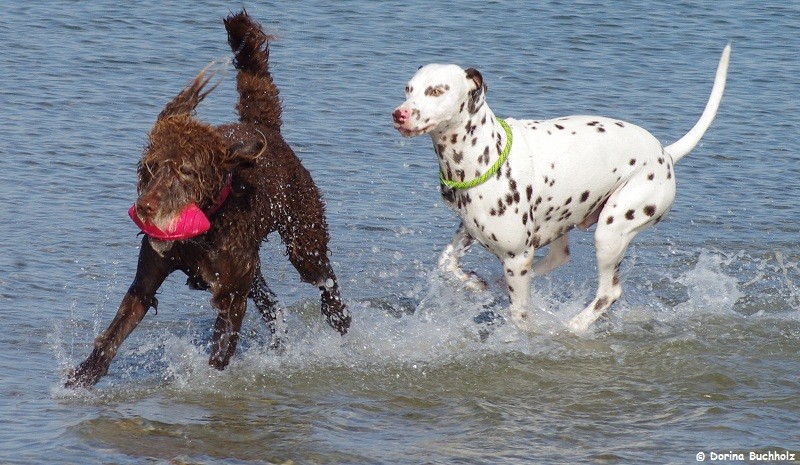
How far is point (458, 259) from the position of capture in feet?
24.5

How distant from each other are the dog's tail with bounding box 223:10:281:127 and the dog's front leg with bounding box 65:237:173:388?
Answer: 1169 millimetres

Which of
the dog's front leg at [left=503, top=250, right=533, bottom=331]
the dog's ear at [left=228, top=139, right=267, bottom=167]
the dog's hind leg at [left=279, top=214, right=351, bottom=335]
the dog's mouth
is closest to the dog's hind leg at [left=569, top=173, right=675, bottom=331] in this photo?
the dog's front leg at [left=503, top=250, right=533, bottom=331]

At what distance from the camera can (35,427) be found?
19.3 feet

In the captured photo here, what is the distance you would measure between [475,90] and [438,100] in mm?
260

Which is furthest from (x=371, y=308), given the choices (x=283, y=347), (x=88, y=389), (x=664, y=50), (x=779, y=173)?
(x=664, y=50)

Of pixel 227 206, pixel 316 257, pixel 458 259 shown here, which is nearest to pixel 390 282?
pixel 458 259

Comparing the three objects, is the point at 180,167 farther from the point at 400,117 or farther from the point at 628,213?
the point at 628,213

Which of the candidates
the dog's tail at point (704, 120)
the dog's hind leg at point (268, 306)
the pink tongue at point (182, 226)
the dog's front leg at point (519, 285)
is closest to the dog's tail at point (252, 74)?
the dog's hind leg at point (268, 306)

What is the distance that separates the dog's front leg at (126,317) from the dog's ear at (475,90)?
1800 mm

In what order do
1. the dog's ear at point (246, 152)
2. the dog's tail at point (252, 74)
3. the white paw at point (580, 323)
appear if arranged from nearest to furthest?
the dog's ear at point (246, 152)
the dog's tail at point (252, 74)
the white paw at point (580, 323)

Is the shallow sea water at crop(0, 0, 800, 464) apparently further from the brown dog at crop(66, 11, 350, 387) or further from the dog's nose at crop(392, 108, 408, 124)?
the dog's nose at crop(392, 108, 408, 124)

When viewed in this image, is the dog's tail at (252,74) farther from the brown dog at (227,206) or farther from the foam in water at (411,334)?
the foam in water at (411,334)

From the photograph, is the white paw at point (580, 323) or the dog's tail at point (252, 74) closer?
the dog's tail at point (252, 74)

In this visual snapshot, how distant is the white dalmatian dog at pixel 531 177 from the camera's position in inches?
260
